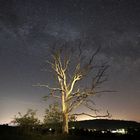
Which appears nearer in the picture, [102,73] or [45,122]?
[102,73]

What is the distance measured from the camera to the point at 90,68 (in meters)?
34.8

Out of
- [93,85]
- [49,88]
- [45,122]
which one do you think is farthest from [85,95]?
[45,122]

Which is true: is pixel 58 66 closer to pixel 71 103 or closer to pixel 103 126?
pixel 71 103

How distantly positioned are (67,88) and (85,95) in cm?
220

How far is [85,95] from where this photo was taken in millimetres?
33625

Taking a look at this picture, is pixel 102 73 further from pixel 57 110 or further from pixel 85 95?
pixel 57 110

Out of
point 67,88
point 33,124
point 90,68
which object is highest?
point 90,68

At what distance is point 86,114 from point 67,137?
193 inches

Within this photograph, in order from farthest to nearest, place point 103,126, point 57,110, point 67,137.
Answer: point 103,126, point 57,110, point 67,137

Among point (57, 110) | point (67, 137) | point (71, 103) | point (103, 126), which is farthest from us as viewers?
point (103, 126)

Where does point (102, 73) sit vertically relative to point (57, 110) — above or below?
above

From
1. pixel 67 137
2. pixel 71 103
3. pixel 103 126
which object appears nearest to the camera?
pixel 67 137

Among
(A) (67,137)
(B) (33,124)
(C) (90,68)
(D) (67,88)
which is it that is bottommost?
(A) (67,137)

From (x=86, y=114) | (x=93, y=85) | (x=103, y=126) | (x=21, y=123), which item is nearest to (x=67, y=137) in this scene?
(x=86, y=114)
